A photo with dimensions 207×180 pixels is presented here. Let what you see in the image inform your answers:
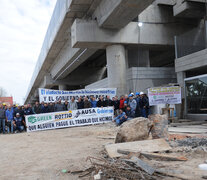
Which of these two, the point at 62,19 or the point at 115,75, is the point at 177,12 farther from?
the point at 62,19

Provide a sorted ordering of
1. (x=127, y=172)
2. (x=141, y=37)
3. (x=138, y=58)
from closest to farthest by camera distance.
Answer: (x=127, y=172) < (x=141, y=37) < (x=138, y=58)

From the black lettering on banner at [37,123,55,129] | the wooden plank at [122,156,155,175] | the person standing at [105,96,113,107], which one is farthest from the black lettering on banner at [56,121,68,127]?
the wooden plank at [122,156,155,175]

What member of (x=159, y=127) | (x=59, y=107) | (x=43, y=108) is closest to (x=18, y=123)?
(x=43, y=108)

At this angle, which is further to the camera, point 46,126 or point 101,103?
point 101,103

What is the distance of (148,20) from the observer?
658 inches

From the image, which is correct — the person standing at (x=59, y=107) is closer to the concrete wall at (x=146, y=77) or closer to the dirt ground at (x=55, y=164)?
the concrete wall at (x=146, y=77)

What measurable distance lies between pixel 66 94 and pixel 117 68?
3.81 metres

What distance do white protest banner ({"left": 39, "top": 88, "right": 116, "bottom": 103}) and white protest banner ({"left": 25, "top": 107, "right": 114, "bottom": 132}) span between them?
113cm

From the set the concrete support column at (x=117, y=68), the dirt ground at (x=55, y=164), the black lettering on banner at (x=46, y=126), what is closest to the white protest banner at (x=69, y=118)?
the black lettering on banner at (x=46, y=126)

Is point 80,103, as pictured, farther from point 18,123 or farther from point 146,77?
point 146,77

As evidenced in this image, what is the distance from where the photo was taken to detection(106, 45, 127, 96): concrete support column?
1580cm

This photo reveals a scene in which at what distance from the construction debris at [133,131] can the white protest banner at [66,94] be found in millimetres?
8385

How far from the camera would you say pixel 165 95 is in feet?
41.2

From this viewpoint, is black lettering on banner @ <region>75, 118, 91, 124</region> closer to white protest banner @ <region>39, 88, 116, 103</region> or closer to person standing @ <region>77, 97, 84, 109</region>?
person standing @ <region>77, 97, 84, 109</region>
